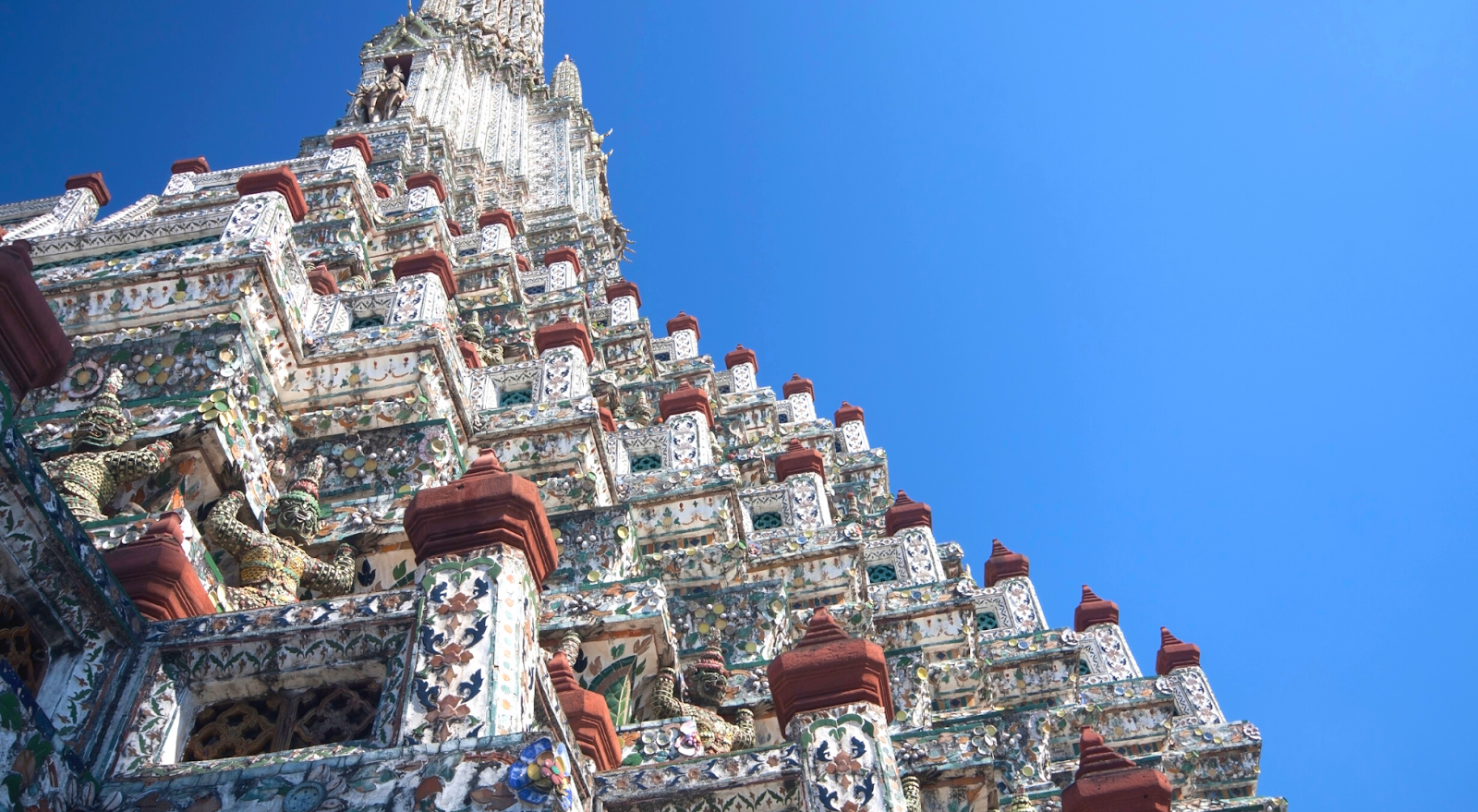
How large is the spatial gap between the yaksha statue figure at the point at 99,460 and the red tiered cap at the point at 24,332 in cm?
243

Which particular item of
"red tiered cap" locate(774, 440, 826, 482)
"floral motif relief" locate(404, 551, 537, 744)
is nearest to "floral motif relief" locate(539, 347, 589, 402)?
"red tiered cap" locate(774, 440, 826, 482)

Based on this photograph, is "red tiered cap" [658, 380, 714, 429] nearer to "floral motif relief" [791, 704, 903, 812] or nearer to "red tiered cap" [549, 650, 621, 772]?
"red tiered cap" [549, 650, 621, 772]

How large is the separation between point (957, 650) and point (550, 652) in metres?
7.88

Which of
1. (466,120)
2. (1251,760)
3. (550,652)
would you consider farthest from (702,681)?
(466,120)

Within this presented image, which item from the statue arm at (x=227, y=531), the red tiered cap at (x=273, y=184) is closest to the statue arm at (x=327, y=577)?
the statue arm at (x=227, y=531)

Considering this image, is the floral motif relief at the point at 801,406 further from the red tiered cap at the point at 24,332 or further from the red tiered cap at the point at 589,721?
the red tiered cap at the point at 24,332

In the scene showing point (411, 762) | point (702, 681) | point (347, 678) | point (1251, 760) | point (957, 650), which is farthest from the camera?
point (1251, 760)

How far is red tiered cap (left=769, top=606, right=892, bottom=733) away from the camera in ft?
22.3

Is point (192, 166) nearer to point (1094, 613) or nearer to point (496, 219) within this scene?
point (496, 219)

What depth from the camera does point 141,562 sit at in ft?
19.0

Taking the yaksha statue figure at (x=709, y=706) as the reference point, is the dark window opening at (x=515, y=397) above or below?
above

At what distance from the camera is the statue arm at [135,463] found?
752 centimetres

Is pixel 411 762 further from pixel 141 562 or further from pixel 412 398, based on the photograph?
pixel 412 398

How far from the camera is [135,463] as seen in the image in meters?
7.53
